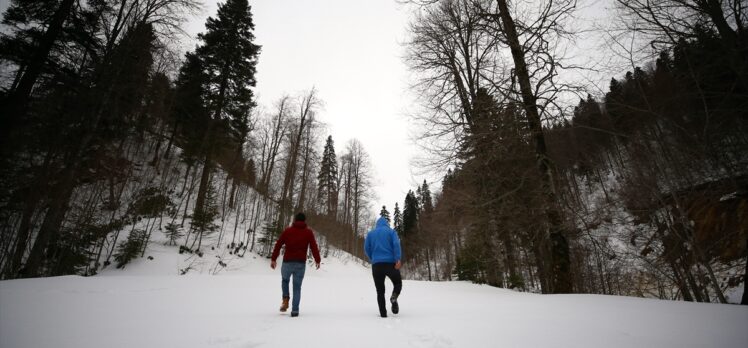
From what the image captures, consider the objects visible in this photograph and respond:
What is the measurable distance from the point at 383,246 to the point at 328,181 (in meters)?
27.5

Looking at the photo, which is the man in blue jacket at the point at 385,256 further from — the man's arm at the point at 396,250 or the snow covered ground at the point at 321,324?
the snow covered ground at the point at 321,324

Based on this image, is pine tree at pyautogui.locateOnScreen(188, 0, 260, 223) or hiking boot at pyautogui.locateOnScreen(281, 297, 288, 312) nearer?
hiking boot at pyautogui.locateOnScreen(281, 297, 288, 312)

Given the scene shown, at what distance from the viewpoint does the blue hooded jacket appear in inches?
179

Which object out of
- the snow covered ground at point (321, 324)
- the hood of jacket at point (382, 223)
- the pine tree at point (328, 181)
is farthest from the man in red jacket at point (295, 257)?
the pine tree at point (328, 181)

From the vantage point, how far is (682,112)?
6.33m

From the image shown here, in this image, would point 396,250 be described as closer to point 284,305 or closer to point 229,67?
point 284,305

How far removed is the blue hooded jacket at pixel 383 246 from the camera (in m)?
4.55

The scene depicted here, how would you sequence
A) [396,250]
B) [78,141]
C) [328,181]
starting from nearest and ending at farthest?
[396,250]
[78,141]
[328,181]

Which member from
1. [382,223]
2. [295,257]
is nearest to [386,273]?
[382,223]

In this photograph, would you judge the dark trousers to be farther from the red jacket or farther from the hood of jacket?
the red jacket

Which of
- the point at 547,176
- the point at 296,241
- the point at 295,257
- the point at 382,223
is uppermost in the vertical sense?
the point at 547,176

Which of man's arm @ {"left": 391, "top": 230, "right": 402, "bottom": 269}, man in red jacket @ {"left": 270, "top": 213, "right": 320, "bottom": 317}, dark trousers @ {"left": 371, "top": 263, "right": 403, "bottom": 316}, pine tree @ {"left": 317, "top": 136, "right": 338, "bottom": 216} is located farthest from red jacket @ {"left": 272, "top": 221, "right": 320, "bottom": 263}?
pine tree @ {"left": 317, "top": 136, "right": 338, "bottom": 216}

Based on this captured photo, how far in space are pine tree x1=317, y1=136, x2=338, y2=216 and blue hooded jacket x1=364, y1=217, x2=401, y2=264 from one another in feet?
75.0

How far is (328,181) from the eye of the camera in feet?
103
